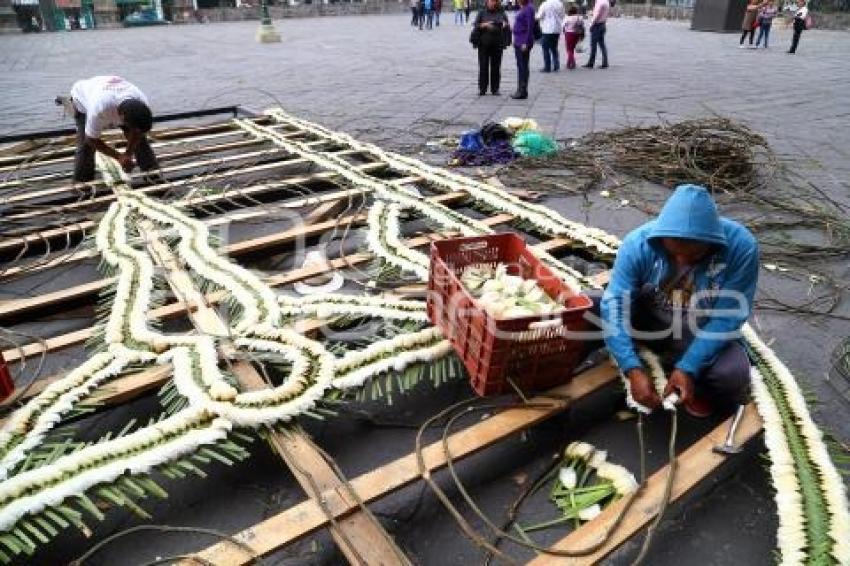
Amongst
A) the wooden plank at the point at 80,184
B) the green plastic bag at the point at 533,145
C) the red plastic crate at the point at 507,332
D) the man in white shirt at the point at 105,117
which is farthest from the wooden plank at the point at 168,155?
the red plastic crate at the point at 507,332

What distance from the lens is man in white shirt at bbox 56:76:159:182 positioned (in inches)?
146

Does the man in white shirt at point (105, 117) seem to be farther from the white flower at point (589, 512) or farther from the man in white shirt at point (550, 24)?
the man in white shirt at point (550, 24)

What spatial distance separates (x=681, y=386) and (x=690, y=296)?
1.10 feet

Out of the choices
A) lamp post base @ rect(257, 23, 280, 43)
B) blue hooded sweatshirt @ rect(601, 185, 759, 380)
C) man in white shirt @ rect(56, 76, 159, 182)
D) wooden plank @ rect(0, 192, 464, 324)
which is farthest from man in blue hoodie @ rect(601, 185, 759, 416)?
lamp post base @ rect(257, 23, 280, 43)

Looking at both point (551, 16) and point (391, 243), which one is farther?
point (551, 16)

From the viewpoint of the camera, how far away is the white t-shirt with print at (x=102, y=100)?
3717mm

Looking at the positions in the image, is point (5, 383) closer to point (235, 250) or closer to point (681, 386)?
point (235, 250)

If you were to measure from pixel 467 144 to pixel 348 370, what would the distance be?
10.9ft

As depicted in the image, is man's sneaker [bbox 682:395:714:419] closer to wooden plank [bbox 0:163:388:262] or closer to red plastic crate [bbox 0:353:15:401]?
red plastic crate [bbox 0:353:15:401]

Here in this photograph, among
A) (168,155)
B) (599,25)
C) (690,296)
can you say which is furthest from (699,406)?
(599,25)

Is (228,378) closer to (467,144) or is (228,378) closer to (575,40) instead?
(467,144)

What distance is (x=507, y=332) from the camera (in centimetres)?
179

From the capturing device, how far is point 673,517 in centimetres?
169

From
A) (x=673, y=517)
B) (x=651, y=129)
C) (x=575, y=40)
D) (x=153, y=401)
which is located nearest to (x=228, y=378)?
(x=153, y=401)
